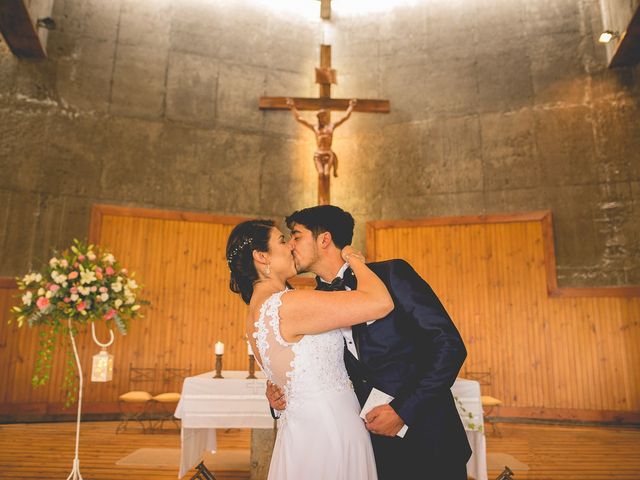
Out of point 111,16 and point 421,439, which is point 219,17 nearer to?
point 111,16

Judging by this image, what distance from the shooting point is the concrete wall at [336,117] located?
24.5 ft

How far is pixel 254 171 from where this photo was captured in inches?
334

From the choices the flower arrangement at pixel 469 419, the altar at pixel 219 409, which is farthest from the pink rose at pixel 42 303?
the flower arrangement at pixel 469 419

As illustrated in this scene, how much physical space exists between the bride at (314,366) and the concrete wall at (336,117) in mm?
6338

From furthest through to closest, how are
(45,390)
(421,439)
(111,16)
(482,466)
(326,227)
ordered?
(111,16) < (45,390) < (482,466) < (326,227) < (421,439)

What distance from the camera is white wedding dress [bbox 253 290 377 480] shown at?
191 cm

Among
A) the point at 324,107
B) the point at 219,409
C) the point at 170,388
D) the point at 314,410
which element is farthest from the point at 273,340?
the point at 324,107

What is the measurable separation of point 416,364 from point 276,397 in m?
0.74

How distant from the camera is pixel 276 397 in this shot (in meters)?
2.32

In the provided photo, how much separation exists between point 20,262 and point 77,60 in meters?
3.39

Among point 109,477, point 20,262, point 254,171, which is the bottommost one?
point 109,477

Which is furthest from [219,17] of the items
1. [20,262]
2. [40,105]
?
[20,262]

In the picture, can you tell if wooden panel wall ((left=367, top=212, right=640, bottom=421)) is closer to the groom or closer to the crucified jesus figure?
the crucified jesus figure

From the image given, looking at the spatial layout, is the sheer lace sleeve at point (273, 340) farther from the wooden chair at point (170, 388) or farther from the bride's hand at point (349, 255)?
the wooden chair at point (170, 388)
